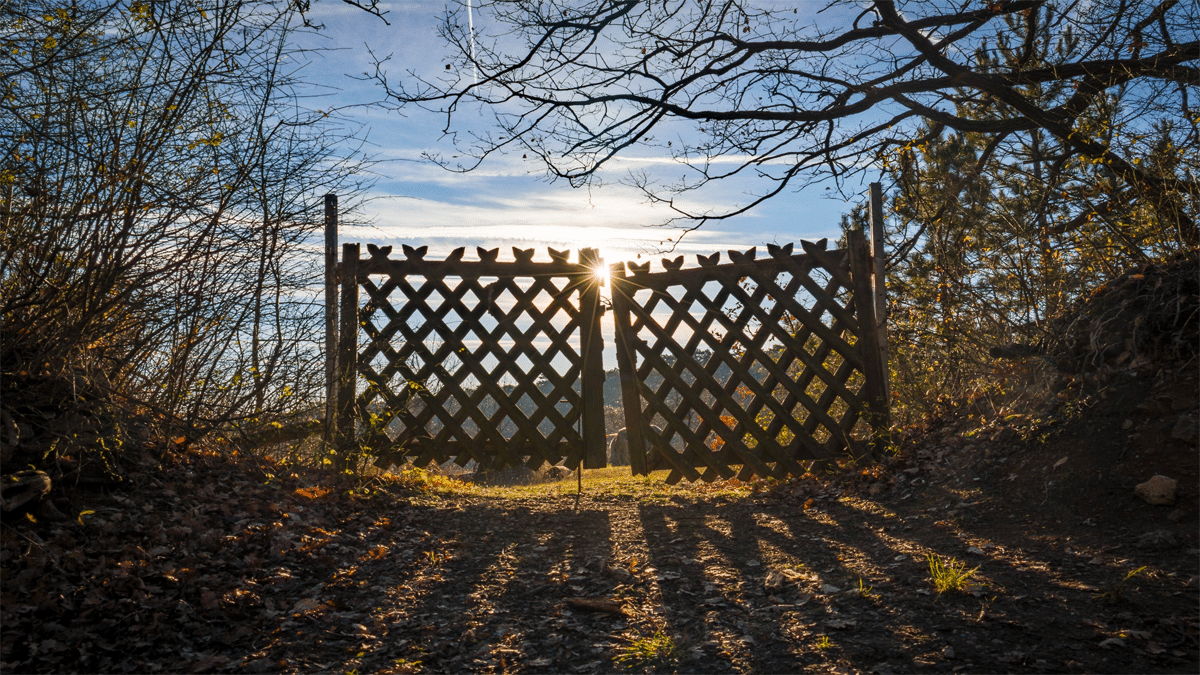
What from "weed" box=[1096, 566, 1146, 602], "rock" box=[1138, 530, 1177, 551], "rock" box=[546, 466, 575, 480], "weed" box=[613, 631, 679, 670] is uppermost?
"rock" box=[1138, 530, 1177, 551]

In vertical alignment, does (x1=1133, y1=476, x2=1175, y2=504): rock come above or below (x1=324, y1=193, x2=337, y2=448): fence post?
below

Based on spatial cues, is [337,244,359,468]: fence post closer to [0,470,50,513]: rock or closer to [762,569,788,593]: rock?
[0,470,50,513]: rock

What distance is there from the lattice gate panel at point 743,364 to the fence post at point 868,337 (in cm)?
2

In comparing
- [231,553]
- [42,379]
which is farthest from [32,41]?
[231,553]

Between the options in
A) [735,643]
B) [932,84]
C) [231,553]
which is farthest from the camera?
[932,84]

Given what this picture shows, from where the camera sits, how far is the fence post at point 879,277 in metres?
5.48

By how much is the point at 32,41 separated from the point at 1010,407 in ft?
19.2

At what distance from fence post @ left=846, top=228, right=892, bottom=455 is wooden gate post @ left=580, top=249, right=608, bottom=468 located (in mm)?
2125

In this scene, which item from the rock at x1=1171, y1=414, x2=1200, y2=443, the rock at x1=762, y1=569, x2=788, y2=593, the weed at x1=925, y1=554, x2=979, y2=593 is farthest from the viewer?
the rock at x1=1171, y1=414, x2=1200, y2=443

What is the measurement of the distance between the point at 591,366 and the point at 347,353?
2046 mm

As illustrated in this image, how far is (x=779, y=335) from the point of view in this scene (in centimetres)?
570

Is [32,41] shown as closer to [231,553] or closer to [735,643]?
[231,553]

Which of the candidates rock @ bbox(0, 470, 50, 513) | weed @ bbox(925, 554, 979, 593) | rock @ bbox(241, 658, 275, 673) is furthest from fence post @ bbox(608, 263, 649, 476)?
rock @ bbox(0, 470, 50, 513)

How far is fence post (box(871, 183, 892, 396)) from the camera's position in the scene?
548 cm
